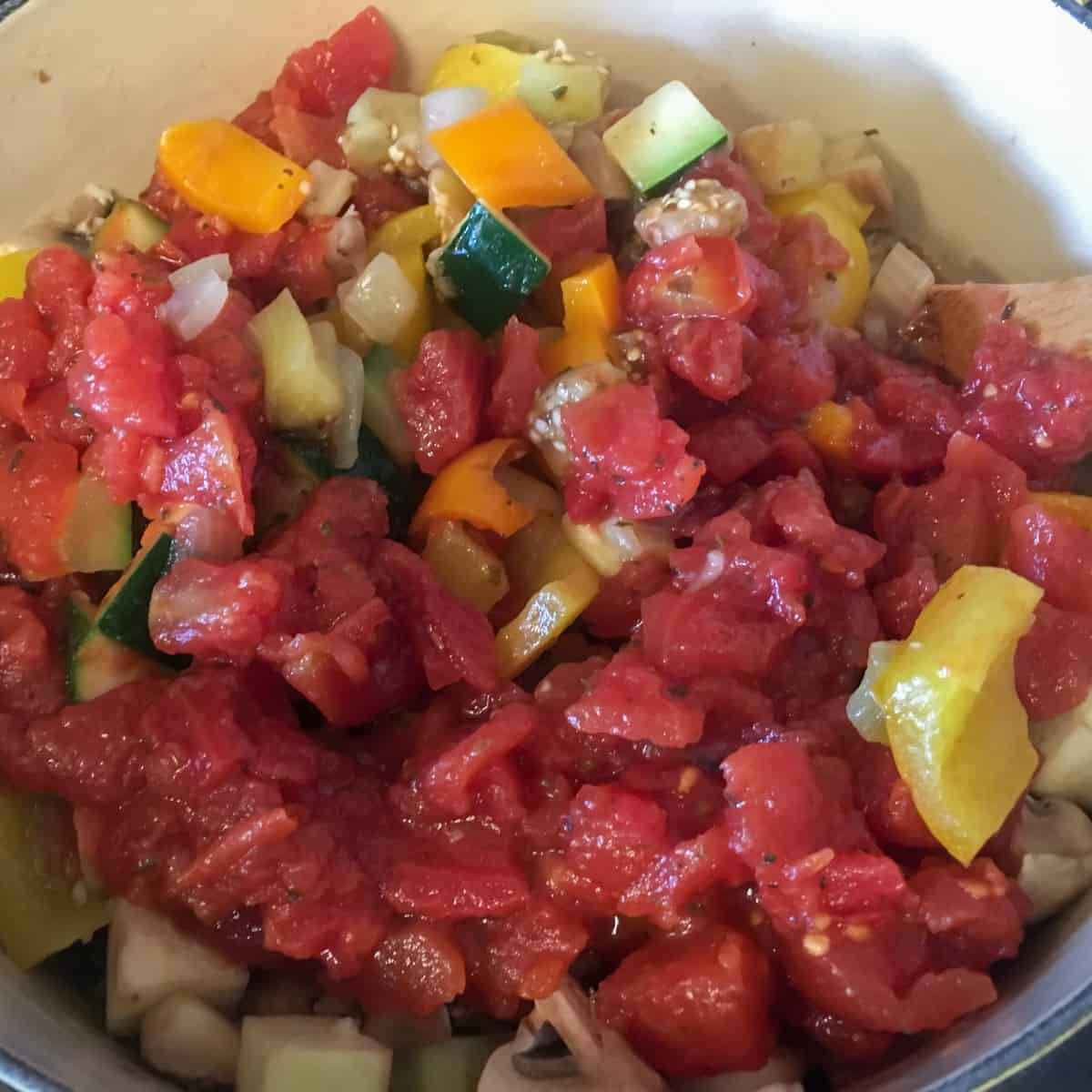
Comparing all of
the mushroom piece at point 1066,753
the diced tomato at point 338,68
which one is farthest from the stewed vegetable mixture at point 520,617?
the diced tomato at point 338,68

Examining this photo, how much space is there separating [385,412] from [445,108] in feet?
2.30

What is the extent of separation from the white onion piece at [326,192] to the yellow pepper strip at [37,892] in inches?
49.2

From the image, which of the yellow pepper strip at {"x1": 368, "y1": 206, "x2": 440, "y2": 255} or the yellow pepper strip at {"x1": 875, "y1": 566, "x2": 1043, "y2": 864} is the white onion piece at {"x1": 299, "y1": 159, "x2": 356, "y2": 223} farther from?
the yellow pepper strip at {"x1": 875, "y1": 566, "x2": 1043, "y2": 864}

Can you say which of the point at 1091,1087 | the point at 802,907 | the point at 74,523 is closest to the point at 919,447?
the point at 802,907

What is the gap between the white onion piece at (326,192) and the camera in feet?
7.71

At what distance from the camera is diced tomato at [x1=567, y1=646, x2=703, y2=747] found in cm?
175

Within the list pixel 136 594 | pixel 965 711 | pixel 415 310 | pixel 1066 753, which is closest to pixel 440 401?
pixel 415 310

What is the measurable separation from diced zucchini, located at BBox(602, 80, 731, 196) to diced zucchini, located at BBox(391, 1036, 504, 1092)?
65.0 inches

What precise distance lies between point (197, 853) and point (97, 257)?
1.13 metres

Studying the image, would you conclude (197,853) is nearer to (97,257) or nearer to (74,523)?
(74,523)

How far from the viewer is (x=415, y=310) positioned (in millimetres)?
2238

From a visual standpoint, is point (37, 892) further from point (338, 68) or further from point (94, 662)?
point (338, 68)

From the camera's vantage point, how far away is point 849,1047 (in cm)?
170

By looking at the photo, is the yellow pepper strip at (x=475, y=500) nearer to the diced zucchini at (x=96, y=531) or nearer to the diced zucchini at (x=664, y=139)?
the diced zucchini at (x=96, y=531)
